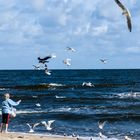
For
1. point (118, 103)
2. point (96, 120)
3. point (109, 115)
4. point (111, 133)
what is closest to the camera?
point (111, 133)

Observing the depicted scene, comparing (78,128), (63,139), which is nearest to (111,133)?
(78,128)

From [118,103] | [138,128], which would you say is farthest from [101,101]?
[138,128]

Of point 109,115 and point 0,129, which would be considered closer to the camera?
point 0,129

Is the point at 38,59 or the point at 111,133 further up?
the point at 38,59

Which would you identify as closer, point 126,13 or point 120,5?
point 120,5

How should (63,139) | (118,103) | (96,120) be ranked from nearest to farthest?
1. (63,139)
2. (96,120)
3. (118,103)

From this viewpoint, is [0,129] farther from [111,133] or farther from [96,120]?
[96,120]

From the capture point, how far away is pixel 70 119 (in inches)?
1361

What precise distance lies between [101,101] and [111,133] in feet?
78.6

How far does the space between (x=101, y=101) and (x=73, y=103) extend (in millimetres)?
3321

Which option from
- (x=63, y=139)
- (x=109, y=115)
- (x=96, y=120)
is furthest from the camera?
Answer: (x=109, y=115)

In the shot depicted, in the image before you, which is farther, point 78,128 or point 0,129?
point 78,128

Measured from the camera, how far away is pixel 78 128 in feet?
98.0

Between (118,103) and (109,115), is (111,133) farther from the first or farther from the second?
(118,103)
